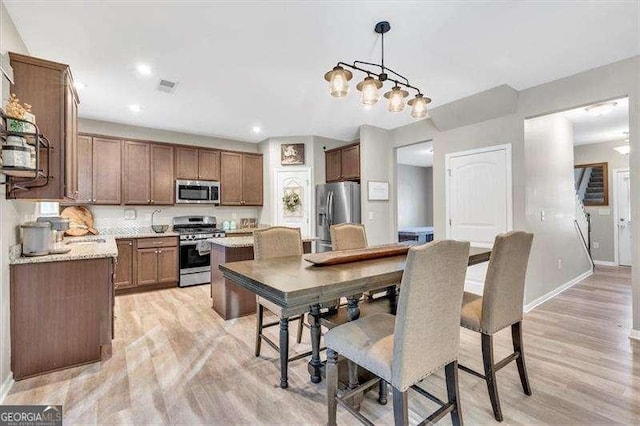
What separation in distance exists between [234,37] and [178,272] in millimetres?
3542

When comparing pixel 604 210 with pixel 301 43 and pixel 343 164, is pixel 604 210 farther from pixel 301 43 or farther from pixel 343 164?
pixel 301 43

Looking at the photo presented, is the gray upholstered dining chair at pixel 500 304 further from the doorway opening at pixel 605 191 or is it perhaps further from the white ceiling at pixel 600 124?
the doorway opening at pixel 605 191

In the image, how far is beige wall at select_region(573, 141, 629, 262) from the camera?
5969 mm

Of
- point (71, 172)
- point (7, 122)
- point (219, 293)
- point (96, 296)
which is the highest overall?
point (7, 122)

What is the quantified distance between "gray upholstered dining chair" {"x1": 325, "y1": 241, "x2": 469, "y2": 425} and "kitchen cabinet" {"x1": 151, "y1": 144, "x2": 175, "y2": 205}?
4226 mm

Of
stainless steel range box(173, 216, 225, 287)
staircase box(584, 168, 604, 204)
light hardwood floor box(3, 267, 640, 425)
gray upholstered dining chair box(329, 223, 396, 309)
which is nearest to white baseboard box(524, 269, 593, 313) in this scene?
light hardwood floor box(3, 267, 640, 425)

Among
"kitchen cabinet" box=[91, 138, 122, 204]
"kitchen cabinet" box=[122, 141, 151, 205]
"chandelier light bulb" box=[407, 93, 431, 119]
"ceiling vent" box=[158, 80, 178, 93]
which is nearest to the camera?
"chandelier light bulb" box=[407, 93, 431, 119]

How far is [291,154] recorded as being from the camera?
553 centimetres

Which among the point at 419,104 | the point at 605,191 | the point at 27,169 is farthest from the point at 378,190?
the point at 605,191

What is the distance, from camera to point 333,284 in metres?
1.43

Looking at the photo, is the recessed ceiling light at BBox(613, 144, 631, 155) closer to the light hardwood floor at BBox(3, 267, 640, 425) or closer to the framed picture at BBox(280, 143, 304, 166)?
the light hardwood floor at BBox(3, 267, 640, 425)

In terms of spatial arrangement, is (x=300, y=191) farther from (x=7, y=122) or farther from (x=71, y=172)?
(x=7, y=122)

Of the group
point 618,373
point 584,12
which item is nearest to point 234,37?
point 584,12

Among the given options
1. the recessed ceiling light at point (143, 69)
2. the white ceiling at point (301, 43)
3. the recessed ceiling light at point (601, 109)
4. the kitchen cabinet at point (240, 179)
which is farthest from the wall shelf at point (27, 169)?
the recessed ceiling light at point (601, 109)
